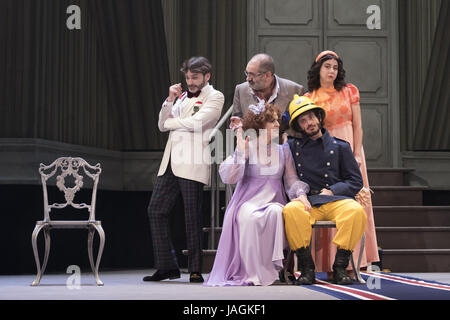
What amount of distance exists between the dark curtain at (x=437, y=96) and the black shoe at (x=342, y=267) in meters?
3.56

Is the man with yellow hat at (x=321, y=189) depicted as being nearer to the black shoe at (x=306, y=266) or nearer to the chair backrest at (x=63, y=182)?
the black shoe at (x=306, y=266)

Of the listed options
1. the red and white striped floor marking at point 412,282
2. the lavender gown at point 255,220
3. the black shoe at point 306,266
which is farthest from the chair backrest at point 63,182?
the red and white striped floor marking at point 412,282

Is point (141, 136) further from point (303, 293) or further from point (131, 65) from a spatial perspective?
point (303, 293)

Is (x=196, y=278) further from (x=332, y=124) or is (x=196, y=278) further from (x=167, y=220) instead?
(x=332, y=124)

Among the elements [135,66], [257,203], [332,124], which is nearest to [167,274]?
[257,203]

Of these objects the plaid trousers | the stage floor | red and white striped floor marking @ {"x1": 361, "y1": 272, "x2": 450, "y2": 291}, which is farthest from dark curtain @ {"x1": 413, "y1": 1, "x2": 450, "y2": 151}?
the plaid trousers

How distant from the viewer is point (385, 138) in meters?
7.87

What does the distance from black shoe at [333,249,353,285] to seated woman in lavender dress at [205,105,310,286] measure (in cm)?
34

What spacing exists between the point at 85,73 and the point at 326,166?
324cm

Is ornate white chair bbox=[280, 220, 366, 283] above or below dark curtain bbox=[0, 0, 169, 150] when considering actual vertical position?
below

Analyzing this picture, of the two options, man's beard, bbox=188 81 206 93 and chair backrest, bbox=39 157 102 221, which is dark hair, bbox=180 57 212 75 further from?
chair backrest, bbox=39 157 102 221

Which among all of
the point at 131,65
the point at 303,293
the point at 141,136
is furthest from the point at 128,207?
the point at 303,293

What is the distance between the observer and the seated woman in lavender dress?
4.47 metres

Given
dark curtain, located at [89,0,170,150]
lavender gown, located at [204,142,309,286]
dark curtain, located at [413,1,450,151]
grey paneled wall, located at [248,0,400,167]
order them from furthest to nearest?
grey paneled wall, located at [248,0,400,167]
dark curtain, located at [413,1,450,151]
dark curtain, located at [89,0,170,150]
lavender gown, located at [204,142,309,286]
